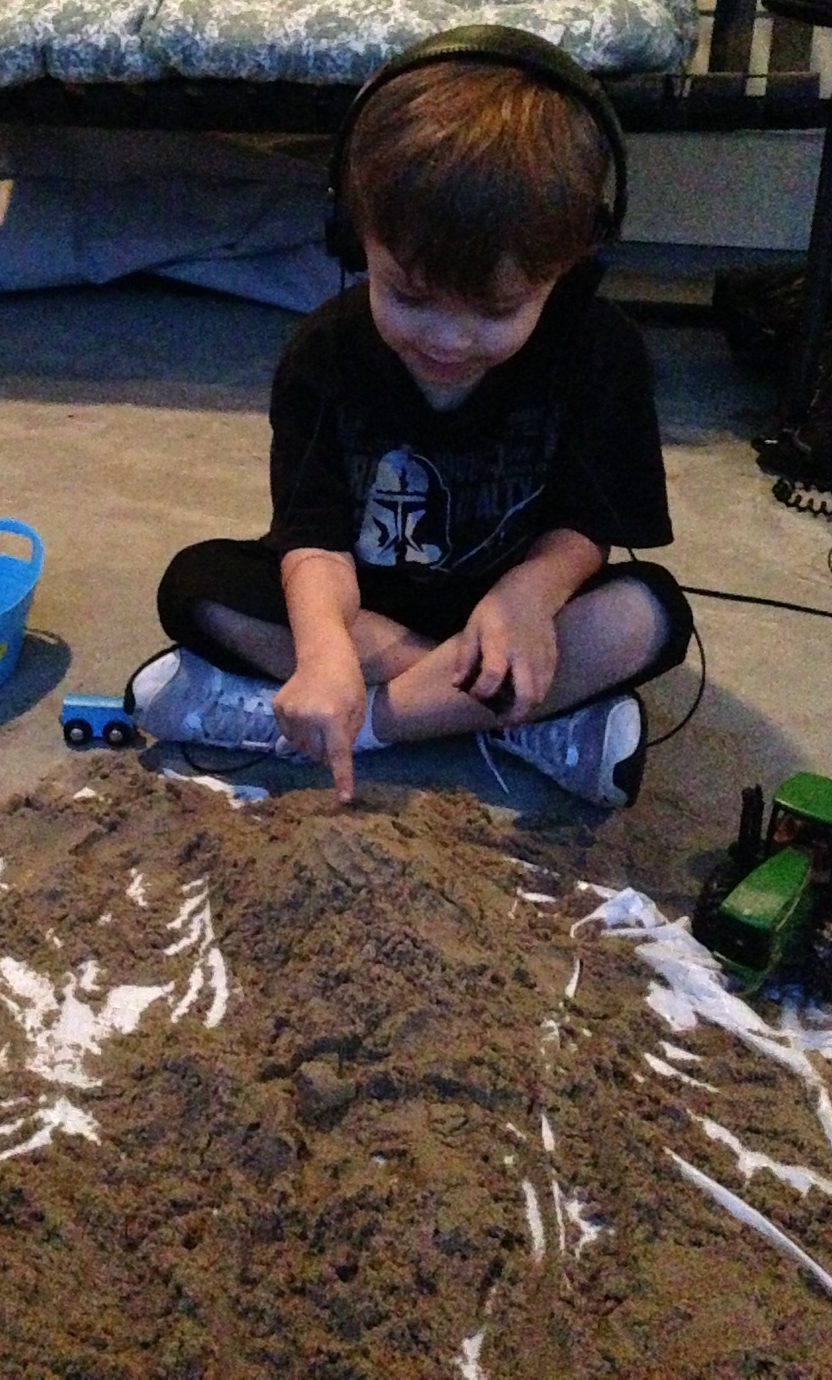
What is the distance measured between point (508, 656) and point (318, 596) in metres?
0.16

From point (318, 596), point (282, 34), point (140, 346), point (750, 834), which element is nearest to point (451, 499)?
point (318, 596)

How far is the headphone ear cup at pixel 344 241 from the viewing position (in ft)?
2.95

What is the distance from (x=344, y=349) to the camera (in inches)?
39.9

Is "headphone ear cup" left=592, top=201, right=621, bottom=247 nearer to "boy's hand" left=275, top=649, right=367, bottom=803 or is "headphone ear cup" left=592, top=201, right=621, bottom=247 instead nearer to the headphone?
the headphone

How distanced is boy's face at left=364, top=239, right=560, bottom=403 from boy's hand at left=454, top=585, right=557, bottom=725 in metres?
0.19

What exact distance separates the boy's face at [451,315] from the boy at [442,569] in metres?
0.02

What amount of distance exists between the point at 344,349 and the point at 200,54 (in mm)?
873

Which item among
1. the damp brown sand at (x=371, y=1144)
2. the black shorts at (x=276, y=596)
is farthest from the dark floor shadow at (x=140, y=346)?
the damp brown sand at (x=371, y=1144)

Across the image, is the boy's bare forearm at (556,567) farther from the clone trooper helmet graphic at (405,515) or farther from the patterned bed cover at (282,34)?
the patterned bed cover at (282,34)

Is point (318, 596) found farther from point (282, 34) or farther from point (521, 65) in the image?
point (282, 34)

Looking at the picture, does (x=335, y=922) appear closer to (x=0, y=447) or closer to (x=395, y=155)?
(x=395, y=155)

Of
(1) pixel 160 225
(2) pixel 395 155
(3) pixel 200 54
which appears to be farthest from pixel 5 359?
(2) pixel 395 155

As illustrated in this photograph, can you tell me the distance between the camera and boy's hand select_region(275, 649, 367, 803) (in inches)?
34.3

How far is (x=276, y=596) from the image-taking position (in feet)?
3.45
